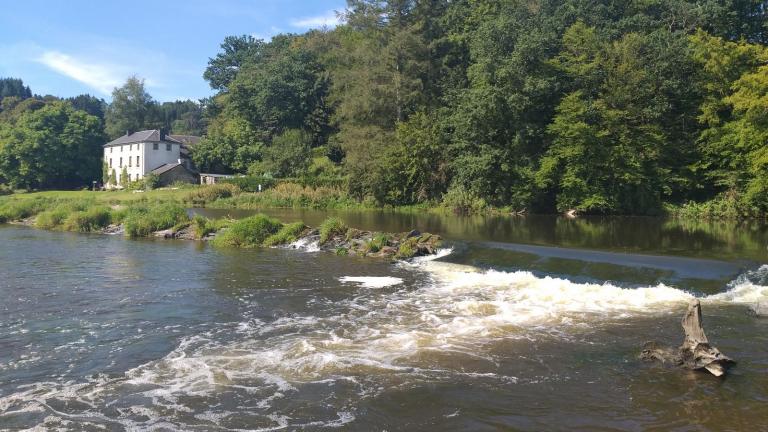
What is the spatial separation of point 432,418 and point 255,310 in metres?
8.56

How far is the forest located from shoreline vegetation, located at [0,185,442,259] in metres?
22.2

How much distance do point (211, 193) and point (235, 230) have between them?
34.9 m

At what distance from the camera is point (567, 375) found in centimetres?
1055

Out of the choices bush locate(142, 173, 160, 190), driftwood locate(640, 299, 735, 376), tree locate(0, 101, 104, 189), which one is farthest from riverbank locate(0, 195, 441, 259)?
tree locate(0, 101, 104, 189)

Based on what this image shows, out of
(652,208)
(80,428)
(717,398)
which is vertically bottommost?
(80,428)

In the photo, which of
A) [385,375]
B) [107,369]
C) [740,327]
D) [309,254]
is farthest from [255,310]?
[740,327]

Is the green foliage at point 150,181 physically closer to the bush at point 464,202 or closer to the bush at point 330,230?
the bush at point 464,202

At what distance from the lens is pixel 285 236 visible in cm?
2984

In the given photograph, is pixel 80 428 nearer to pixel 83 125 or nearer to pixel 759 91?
pixel 759 91

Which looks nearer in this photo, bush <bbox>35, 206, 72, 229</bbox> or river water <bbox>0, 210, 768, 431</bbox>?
river water <bbox>0, 210, 768, 431</bbox>

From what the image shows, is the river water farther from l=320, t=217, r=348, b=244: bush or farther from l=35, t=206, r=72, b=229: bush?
l=35, t=206, r=72, b=229: bush

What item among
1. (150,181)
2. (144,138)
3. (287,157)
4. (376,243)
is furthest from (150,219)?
(144,138)

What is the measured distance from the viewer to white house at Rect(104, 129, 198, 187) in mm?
78625

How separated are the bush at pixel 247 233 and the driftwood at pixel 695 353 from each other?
22.3 meters
